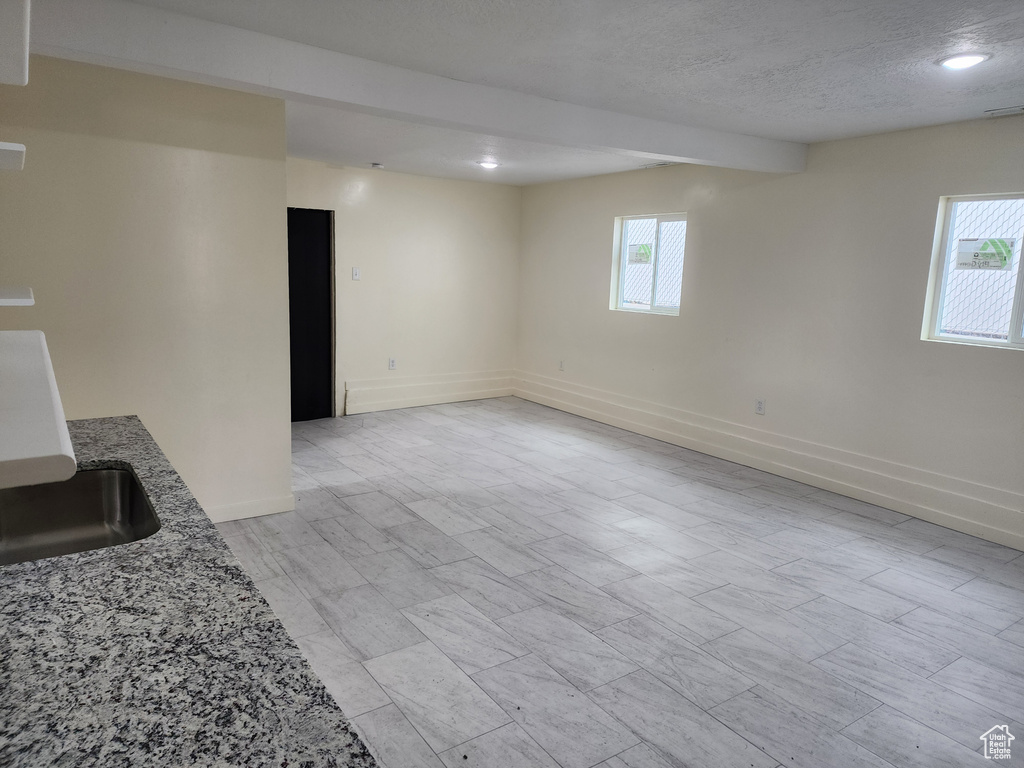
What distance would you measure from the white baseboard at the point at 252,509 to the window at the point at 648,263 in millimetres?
3796

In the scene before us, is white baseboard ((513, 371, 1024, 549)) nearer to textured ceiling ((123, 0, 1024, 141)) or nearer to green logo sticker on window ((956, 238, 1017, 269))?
green logo sticker on window ((956, 238, 1017, 269))

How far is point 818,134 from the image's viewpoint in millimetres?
4332

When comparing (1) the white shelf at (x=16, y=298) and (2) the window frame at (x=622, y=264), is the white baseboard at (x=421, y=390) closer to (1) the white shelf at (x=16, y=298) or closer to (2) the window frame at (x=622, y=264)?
(2) the window frame at (x=622, y=264)

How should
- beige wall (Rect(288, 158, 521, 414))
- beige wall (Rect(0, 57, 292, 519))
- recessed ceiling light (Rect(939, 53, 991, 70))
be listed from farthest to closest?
beige wall (Rect(288, 158, 521, 414)), beige wall (Rect(0, 57, 292, 519)), recessed ceiling light (Rect(939, 53, 991, 70))

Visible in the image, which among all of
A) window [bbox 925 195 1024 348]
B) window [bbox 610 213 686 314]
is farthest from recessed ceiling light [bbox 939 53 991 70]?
window [bbox 610 213 686 314]

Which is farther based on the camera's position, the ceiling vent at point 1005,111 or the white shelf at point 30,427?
the ceiling vent at point 1005,111

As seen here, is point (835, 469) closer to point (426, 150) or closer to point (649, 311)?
point (649, 311)

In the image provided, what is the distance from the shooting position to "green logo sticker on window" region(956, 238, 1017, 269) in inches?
151

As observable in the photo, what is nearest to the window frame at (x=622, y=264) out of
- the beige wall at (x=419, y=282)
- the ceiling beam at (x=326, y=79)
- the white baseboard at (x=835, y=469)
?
the white baseboard at (x=835, y=469)

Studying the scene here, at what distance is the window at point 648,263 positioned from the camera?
5961 mm

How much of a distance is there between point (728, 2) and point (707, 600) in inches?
98.8

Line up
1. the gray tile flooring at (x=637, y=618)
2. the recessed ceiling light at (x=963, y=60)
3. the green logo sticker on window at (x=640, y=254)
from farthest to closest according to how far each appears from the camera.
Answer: the green logo sticker on window at (x=640, y=254), the recessed ceiling light at (x=963, y=60), the gray tile flooring at (x=637, y=618)

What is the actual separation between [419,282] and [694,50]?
183 inches

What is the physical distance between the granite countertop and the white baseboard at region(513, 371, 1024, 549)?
171 inches
